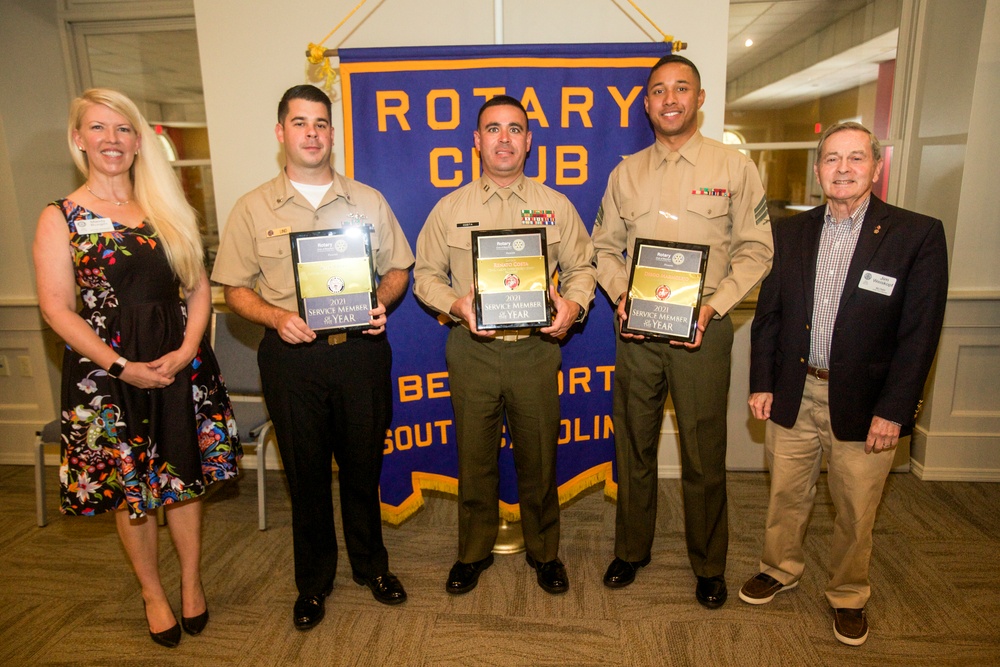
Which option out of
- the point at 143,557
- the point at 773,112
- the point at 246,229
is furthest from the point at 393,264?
the point at 773,112

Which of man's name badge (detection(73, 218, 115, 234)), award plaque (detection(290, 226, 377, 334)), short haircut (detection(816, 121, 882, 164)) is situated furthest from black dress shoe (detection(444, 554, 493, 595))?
short haircut (detection(816, 121, 882, 164))

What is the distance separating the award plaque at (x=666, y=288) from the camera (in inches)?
83.6

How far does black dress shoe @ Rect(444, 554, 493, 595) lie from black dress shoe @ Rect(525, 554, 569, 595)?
0.82 feet

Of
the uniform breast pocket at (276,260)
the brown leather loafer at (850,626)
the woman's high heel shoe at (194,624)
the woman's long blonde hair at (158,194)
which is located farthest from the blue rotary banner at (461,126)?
the brown leather loafer at (850,626)

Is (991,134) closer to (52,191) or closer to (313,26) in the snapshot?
(313,26)

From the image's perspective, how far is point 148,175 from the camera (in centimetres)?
202

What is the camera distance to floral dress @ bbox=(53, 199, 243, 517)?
1.94 meters

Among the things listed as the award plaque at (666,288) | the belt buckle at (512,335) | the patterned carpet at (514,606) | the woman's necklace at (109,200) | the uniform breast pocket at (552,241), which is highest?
the woman's necklace at (109,200)

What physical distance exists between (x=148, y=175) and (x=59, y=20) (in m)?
2.49

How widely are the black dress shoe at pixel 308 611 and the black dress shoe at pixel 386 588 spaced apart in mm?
194

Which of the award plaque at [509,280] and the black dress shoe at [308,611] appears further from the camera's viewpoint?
the black dress shoe at [308,611]

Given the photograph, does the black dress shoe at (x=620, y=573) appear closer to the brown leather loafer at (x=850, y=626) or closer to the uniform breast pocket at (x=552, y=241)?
the brown leather loafer at (x=850, y=626)

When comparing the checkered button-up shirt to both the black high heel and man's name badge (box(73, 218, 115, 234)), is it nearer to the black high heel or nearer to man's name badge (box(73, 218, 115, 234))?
man's name badge (box(73, 218, 115, 234))

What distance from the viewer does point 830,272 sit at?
2074 millimetres
